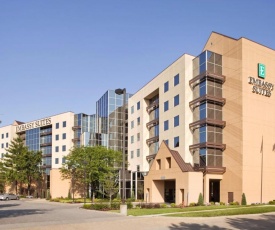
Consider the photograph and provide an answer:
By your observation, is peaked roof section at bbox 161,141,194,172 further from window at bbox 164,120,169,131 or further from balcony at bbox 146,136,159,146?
balcony at bbox 146,136,159,146

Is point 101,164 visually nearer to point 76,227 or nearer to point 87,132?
point 87,132

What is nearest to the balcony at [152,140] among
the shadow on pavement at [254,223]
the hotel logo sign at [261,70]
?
the hotel logo sign at [261,70]

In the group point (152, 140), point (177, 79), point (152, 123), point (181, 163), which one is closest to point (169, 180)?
point (181, 163)

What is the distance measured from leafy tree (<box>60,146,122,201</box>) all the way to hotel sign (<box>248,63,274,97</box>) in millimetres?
29624

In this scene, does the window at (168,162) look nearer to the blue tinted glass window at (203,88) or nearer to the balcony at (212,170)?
the balcony at (212,170)

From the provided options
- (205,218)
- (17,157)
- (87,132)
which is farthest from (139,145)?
(205,218)

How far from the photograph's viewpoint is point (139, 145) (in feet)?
225

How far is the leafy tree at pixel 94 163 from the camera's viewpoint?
61531 millimetres

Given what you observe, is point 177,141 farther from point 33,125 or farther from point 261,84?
point 33,125

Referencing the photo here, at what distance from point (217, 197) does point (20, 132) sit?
78257mm

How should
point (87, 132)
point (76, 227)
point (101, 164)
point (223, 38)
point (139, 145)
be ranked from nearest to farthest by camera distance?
point (76, 227), point (223, 38), point (101, 164), point (139, 145), point (87, 132)

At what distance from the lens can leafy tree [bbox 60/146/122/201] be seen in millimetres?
61531

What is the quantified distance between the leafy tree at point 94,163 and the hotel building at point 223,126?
12467 millimetres

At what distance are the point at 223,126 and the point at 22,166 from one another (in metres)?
57.3
